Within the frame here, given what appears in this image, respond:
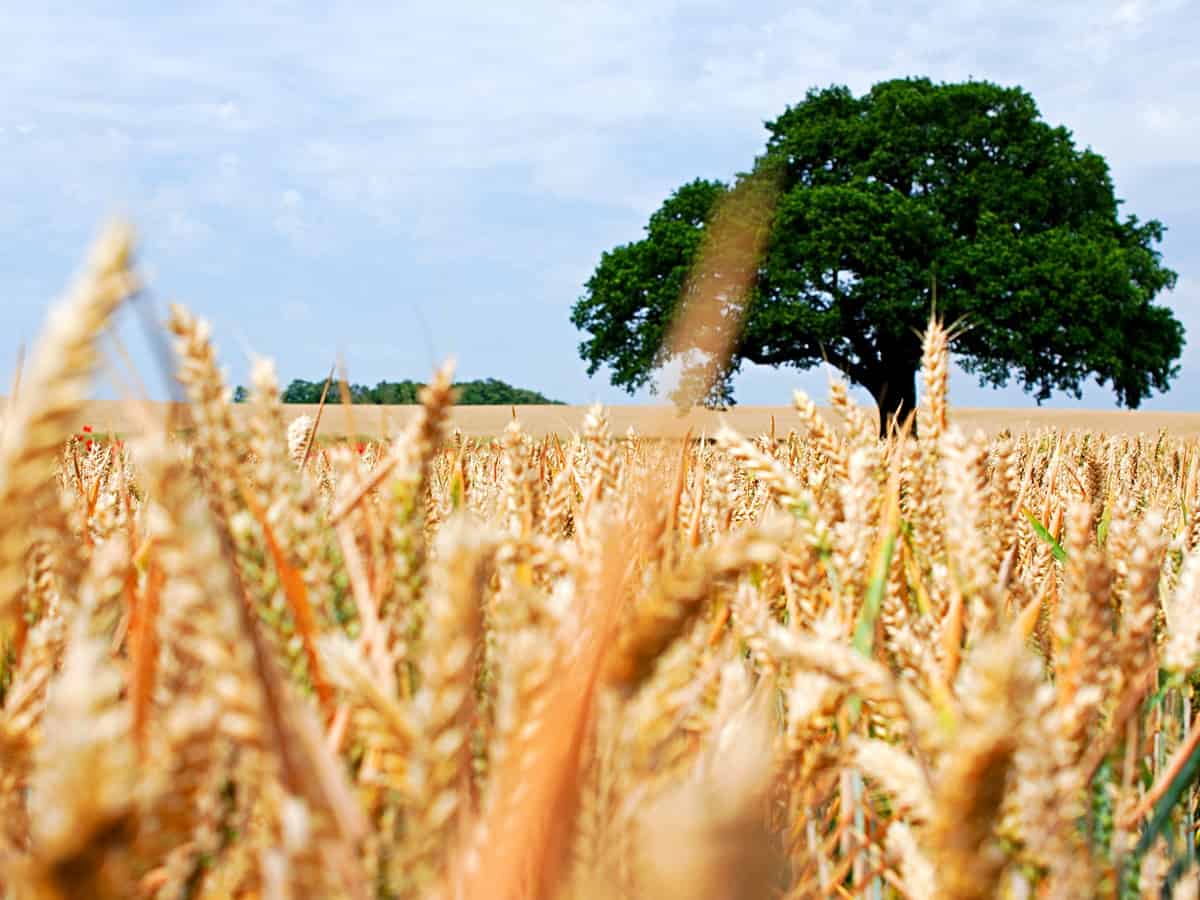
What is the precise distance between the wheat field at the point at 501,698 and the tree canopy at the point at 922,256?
78.4 feet

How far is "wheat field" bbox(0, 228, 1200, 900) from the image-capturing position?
1.40 ft

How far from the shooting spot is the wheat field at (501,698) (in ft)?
1.40

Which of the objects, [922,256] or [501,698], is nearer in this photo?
[501,698]

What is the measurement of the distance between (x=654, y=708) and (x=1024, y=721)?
198 millimetres

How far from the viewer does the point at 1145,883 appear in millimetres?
781

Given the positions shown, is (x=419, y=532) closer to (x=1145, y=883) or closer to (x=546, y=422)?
(x=1145, y=883)

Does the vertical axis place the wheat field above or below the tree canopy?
below

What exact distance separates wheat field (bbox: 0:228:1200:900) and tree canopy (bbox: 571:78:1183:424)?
23.9 metres

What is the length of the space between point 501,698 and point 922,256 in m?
27.0

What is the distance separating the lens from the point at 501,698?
1.79 feet

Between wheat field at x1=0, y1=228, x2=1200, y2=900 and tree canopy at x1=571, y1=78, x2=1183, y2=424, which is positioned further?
tree canopy at x1=571, y1=78, x2=1183, y2=424

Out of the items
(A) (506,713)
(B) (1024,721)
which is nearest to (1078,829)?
(B) (1024,721)

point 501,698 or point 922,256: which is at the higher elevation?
point 922,256

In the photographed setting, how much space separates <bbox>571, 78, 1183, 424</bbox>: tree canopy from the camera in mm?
25156
